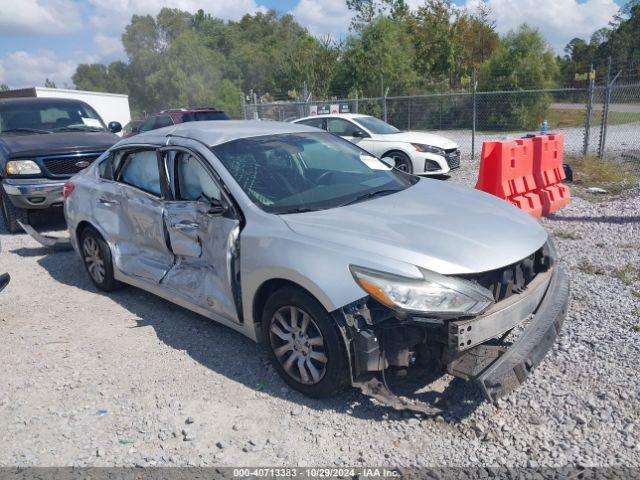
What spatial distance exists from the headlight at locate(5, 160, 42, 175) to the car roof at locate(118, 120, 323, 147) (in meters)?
3.46

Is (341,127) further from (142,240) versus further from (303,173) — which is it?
(303,173)

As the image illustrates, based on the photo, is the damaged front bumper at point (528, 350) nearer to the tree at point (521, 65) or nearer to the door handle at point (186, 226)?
the door handle at point (186, 226)

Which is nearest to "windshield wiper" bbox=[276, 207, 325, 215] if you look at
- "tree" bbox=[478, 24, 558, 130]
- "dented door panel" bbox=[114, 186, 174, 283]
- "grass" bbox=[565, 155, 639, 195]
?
"dented door panel" bbox=[114, 186, 174, 283]

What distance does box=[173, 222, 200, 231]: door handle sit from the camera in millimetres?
4062

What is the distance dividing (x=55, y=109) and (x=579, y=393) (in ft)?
29.1

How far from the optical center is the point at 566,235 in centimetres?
670

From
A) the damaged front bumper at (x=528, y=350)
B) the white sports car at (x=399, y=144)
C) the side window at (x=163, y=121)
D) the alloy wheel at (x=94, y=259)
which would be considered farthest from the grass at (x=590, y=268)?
the side window at (x=163, y=121)

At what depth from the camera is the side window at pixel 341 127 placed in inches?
475

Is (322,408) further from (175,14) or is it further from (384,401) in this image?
(175,14)

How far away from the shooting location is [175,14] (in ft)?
202

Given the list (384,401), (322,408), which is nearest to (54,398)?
(322,408)

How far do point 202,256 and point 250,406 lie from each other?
1.20 metres

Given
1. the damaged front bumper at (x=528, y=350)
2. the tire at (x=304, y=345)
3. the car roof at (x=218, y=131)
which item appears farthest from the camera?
the car roof at (x=218, y=131)

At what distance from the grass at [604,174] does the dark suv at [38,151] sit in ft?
27.5
